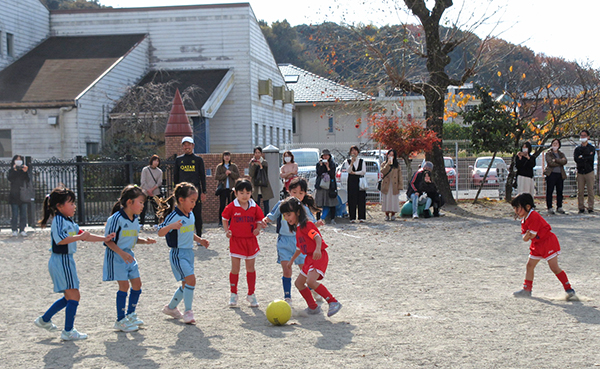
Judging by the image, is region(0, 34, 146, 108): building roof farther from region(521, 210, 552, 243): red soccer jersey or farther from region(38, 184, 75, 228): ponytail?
region(521, 210, 552, 243): red soccer jersey

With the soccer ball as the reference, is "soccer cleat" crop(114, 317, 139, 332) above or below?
below

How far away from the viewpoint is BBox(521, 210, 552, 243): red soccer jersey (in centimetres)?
720

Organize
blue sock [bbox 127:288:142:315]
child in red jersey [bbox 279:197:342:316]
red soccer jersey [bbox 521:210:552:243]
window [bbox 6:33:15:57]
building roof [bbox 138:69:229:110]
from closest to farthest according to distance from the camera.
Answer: blue sock [bbox 127:288:142:315], child in red jersey [bbox 279:197:342:316], red soccer jersey [bbox 521:210:552:243], building roof [bbox 138:69:229:110], window [bbox 6:33:15:57]

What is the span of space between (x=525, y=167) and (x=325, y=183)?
5.04 metres

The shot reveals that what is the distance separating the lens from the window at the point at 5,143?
84.7 ft

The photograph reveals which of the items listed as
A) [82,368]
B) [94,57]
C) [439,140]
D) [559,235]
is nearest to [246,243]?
[82,368]

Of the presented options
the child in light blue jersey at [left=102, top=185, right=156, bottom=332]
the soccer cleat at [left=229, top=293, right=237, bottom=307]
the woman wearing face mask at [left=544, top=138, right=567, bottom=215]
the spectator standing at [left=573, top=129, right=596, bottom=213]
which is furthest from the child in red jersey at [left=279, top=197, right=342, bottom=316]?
the spectator standing at [left=573, top=129, right=596, bottom=213]

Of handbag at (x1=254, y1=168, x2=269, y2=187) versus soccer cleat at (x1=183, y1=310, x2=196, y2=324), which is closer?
soccer cleat at (x1=183, y1=310, x2=196, y2=324)

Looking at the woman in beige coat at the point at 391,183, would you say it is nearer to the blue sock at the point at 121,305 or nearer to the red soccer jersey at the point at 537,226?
the red soccer jersey at the point at 537,226

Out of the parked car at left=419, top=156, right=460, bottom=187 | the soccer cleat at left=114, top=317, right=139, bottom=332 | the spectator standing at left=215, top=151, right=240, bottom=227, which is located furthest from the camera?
the parked car at left=419, top=156, right=460, bottom=187

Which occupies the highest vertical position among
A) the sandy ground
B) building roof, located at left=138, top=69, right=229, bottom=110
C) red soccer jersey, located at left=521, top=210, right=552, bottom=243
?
building roof, located at left=138, top=69, right=229, bottom=110

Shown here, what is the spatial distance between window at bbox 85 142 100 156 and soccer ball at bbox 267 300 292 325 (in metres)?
21.6

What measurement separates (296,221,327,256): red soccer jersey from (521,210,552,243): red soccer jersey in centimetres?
244

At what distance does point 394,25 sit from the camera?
18.0 metres
